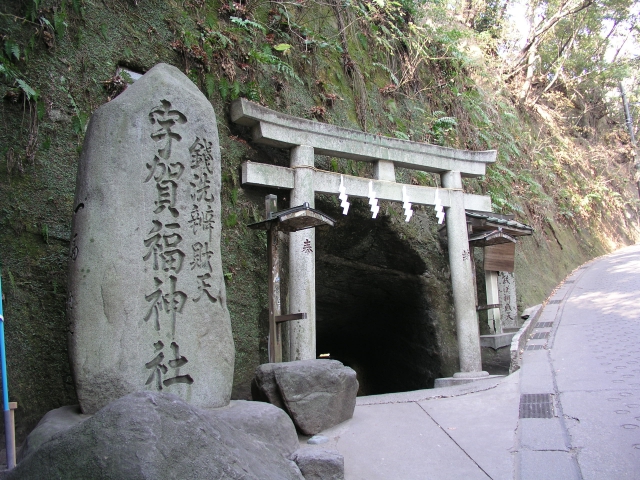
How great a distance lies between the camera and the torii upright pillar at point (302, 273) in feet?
22.4

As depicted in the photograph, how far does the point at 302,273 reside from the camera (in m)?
7.01

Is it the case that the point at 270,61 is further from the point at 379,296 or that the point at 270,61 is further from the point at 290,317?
the point at 379,296

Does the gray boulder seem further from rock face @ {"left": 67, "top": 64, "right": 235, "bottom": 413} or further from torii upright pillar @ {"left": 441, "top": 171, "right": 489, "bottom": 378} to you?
torii upright pillar @ {"left": 441, "top": 171, "right": 489, "bottom": 378}

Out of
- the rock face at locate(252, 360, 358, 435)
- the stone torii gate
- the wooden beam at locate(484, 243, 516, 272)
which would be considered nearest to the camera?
the rock face at locate(252, 360, 358, 435)

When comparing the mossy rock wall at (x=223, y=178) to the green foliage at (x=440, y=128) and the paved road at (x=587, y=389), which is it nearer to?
the green foliage at (x=440, y=128)

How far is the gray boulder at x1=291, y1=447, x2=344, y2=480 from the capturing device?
149 inches

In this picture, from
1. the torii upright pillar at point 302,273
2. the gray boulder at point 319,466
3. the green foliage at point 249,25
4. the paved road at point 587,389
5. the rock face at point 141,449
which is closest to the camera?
the rock face at point 141,449

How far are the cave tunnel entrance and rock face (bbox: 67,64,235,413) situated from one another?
422 centimetres

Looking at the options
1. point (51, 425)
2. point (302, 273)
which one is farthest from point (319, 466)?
point (302, 273)

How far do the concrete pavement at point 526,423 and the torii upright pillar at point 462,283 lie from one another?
0.91 m

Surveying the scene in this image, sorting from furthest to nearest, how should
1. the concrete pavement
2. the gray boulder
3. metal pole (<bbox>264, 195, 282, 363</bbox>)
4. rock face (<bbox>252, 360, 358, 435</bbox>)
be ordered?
metal pole (<bbox>264, 195, 282, 363</bbox>)
rock face (<bbox>252, 360, 358, 435</bbox>)
the concrete pavement
the gray boulder

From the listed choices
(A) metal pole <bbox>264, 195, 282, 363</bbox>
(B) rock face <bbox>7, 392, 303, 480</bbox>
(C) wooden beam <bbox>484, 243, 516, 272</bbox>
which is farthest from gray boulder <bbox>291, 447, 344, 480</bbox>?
(C) wooden beam <bbox>484, 243, 516, 272</bbox>

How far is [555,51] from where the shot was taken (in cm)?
2038

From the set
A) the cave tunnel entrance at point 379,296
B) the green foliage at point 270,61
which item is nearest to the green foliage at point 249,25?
the green foliage at point 270,61
